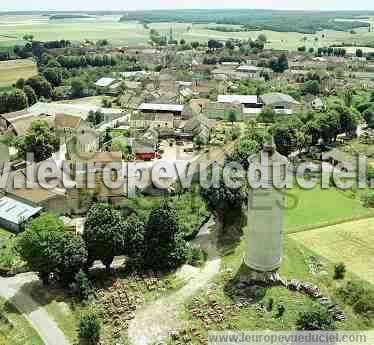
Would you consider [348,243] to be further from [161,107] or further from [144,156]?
[161,107]

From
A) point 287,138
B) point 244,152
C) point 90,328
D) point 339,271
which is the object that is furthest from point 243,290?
point 287,138

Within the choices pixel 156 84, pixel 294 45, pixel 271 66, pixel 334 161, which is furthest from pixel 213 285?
pixel 294 45

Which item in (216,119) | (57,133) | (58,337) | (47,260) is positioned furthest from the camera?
(216,119)

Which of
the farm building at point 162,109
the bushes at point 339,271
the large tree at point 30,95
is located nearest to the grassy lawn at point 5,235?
the bushes at point 339,271

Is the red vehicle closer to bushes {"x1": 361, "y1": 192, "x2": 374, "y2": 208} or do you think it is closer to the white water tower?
bushes {"x1": 361, "y1": 192, "x2": 374, "y2": 208}

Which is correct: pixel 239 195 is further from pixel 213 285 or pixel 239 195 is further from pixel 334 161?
pixel 334 161

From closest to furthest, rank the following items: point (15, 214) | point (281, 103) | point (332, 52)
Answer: point (15, 214) < point (281, 103) < point (332, 52)
